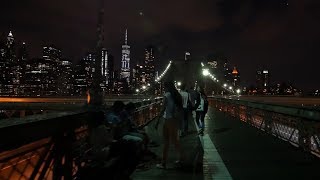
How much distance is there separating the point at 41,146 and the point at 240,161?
6.10m

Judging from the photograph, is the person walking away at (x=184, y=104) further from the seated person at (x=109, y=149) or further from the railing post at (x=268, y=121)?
the seated person at (x=109, y=149)

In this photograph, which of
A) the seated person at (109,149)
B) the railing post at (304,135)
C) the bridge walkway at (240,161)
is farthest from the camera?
the railing post at (304,135)

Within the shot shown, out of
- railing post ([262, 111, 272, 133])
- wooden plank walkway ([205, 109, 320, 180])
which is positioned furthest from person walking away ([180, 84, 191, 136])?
railing post ([262, 111, 272, 133])

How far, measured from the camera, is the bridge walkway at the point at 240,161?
8.87 m

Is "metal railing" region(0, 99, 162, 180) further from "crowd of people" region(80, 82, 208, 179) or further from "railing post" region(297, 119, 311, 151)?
"railing post" region(297, 119, 311, 151)

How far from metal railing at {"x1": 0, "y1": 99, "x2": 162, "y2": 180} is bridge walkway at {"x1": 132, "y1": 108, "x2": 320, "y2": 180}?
191cm

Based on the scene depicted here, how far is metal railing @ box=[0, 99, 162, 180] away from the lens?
4.66m

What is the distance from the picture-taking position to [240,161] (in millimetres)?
10672

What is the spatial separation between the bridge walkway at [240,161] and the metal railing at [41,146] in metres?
1.91

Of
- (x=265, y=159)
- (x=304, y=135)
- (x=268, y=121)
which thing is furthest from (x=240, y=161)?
(x=268, y=121)

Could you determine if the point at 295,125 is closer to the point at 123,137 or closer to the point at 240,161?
the point at 240,161

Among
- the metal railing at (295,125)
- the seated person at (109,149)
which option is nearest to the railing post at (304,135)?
the metal railing at (295,125)

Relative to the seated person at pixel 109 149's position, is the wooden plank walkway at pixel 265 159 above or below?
below

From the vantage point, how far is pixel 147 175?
347 inches
